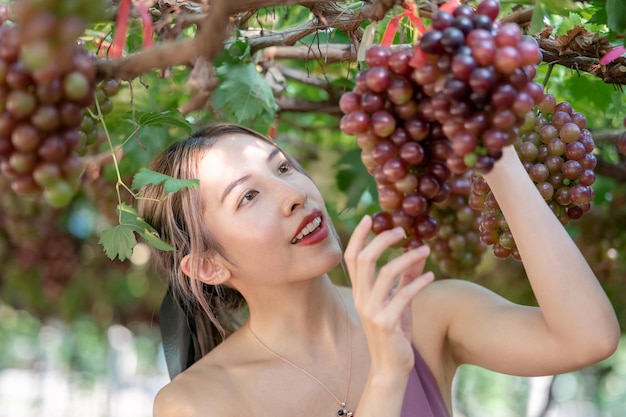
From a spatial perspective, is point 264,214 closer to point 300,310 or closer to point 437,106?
point 300,310

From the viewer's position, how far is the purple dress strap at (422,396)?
1.61 m

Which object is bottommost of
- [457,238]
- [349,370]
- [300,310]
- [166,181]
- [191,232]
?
[457,238]

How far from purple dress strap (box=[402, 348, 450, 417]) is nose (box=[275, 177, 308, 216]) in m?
0.47

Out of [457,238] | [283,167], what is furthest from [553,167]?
[457,238]

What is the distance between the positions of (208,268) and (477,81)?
1065 millimetres

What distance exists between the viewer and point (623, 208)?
2.62 metres

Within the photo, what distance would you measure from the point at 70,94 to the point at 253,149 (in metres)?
0.86

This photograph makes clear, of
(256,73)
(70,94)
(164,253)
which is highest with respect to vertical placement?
(70,94)

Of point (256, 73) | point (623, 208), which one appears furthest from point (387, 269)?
point (623, 208)

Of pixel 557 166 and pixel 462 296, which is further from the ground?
pixel 557 166

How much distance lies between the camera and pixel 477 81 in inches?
31.5

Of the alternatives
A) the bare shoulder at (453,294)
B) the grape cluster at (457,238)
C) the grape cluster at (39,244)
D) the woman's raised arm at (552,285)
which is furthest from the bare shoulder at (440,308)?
the grape cluster at (39,244)

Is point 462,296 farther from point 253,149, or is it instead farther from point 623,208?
point 623,208

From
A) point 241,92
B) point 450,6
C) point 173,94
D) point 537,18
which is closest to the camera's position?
point 450,6
